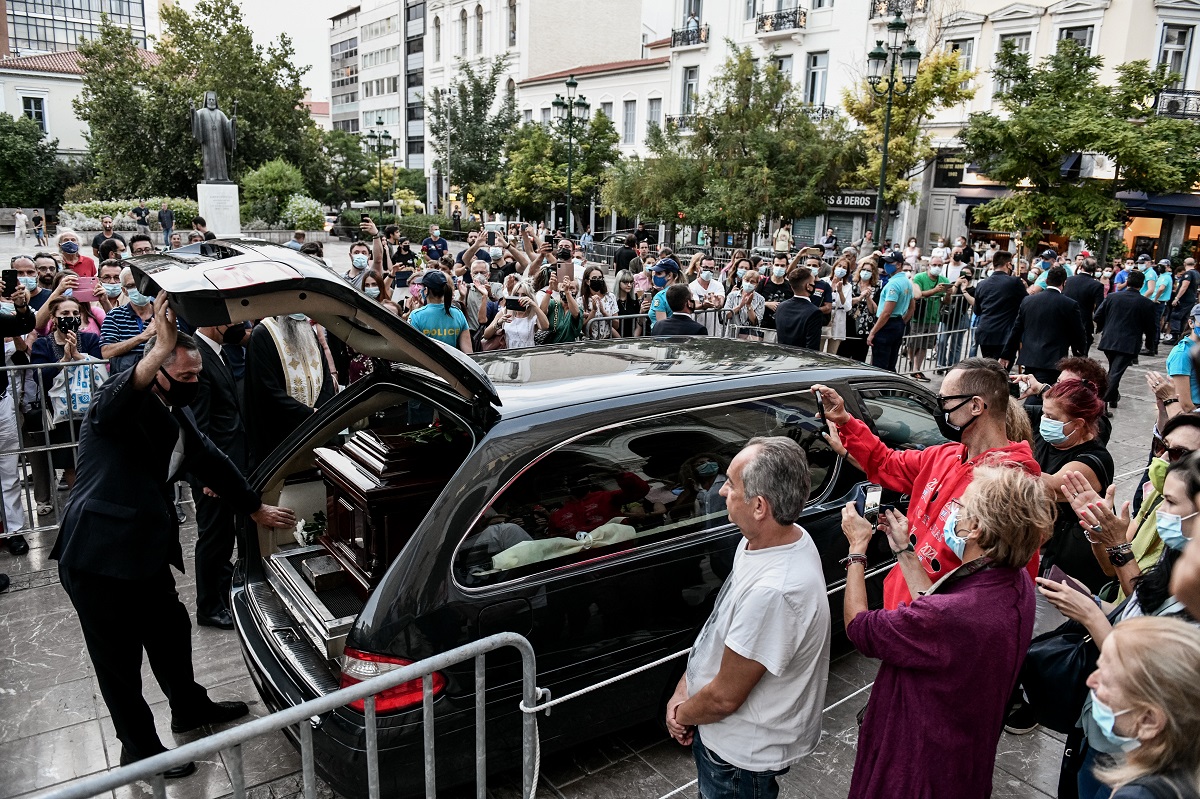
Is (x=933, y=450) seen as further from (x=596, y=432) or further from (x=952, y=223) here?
(x=952, y=223)

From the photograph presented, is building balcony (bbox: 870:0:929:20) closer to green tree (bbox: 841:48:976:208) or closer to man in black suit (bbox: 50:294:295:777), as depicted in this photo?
green tree (bbox: 841:48:976:208)

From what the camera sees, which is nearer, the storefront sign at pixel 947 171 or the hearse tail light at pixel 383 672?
the hearse tail light at pixel 383 672

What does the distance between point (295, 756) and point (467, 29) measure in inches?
2609

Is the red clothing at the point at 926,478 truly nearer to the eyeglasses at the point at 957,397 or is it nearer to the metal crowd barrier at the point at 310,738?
the eyeglasses at the point at 957,397

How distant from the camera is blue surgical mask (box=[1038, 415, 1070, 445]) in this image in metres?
4.12

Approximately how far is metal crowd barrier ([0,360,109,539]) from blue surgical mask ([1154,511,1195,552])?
638 cm

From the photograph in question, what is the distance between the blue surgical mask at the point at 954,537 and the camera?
2.61 meters

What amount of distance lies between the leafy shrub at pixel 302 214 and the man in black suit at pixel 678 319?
1237 inches

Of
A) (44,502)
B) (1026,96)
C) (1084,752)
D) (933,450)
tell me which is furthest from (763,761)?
(1026,96)

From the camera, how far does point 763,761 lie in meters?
2.52

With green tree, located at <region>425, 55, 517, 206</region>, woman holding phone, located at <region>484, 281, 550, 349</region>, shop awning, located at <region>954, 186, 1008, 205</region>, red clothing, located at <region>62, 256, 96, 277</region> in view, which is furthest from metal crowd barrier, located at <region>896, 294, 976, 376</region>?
green tree, located at <region>425, 55, 517, 206</region>

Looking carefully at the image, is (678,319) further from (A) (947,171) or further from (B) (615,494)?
(A) (947,171)

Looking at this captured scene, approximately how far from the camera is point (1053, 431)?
415cm

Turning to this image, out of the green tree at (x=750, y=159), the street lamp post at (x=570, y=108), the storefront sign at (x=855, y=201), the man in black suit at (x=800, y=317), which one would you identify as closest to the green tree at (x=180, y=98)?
the street lamp post at (x=570, y=108)
